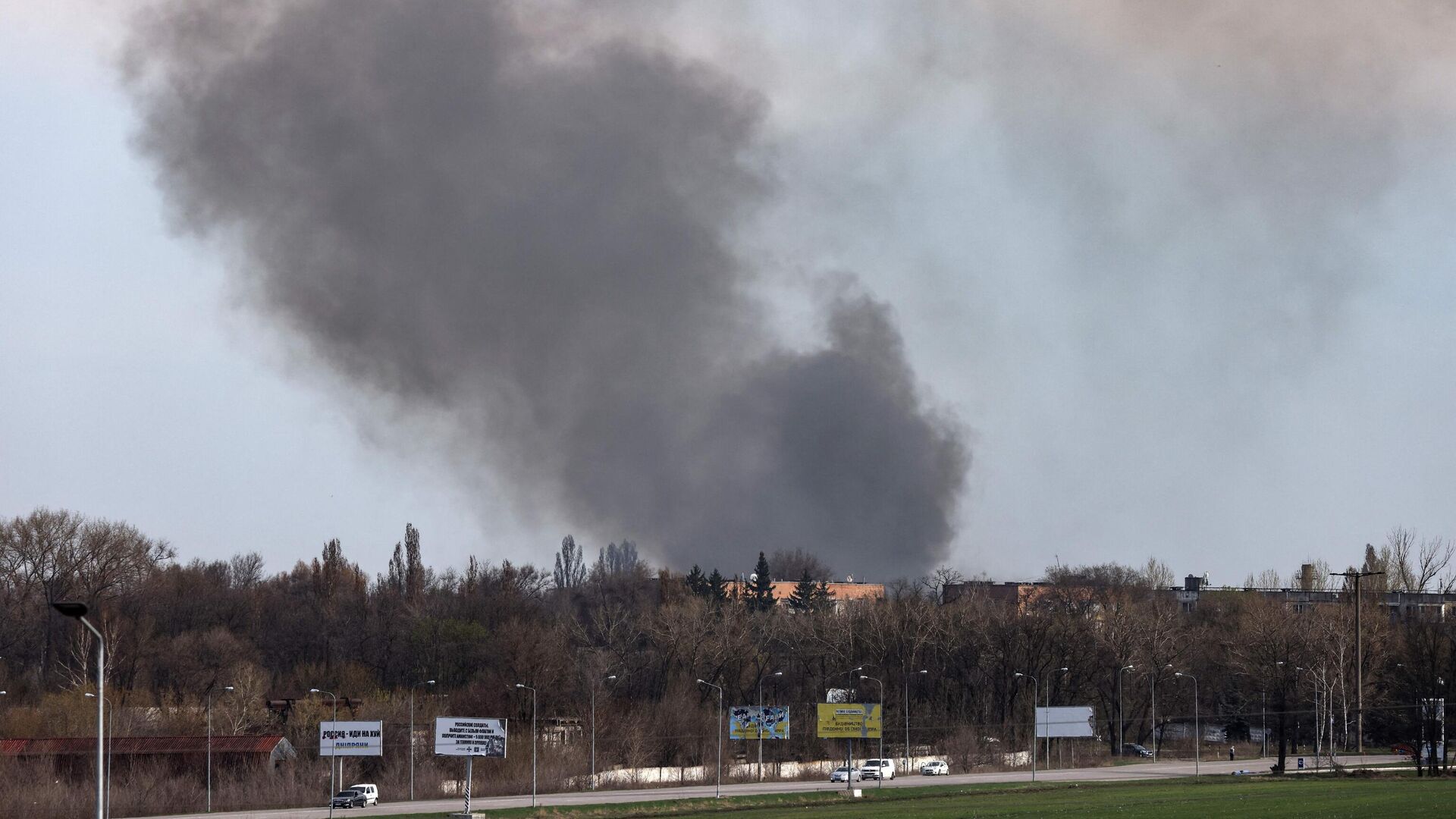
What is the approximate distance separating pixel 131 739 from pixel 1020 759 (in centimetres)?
6139

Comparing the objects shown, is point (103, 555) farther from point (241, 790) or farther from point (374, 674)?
point (241, 790)

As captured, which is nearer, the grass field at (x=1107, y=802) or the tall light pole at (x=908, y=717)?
the grass field at (x=1107, y=802)

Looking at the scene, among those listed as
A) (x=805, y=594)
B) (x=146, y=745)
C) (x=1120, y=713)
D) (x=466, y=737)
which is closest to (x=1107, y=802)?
(x=466, y=737)

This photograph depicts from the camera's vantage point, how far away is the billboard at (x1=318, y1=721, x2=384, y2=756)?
2504 inches

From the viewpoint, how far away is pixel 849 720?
85.6 metres

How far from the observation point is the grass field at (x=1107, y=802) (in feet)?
151

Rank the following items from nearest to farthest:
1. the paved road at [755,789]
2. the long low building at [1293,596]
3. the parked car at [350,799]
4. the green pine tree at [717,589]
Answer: the paved road at [755,789], the parked car at [350,799], the long low building at [1293,596], the green pine tree at [717,589]

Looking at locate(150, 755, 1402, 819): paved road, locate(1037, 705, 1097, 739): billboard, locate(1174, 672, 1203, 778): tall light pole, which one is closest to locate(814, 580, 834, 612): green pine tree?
locate(1174, 672, 1203, 778): tall light pole

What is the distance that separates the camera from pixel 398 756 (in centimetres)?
8800

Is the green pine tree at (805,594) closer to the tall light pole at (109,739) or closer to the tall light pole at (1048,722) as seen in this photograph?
the tall light pole at (1048,722)

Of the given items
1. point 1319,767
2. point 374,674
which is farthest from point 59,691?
point 1319,767

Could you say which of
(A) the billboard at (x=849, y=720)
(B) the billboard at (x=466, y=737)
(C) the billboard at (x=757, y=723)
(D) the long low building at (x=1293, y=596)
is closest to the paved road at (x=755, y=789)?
(C) the billboard at (x=757, y=723)

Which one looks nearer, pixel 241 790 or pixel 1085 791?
pixel 1085 791

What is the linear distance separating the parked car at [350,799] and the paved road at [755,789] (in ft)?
3.79
